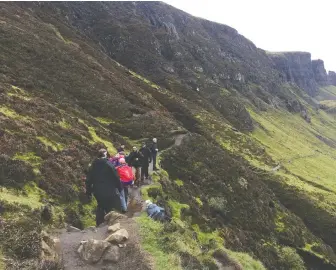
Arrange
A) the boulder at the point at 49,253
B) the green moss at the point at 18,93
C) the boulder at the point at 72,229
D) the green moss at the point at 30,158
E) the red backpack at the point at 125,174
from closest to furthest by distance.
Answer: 1. the boulder at the point at 49,253
2. the boulder at the point at 72,229
3. the red backpack at the point at 125,174
4. the green moss at the point at 30,158
5. the green moss at the point at 18,93

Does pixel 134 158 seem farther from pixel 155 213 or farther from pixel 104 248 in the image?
pixel 104 248

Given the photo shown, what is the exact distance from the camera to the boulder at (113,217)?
52.2 ft

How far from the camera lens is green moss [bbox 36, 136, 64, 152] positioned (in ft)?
87.6

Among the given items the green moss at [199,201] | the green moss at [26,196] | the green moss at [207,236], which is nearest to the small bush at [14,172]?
the green moss at [26,196]

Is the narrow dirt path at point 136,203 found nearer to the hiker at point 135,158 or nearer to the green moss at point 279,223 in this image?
the hiker at point 135,158

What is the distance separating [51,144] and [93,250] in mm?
15591

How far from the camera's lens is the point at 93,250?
1313 centimetres

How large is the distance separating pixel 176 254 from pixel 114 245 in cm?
236

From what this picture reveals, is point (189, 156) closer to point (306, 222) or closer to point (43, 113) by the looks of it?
point (43, 113)

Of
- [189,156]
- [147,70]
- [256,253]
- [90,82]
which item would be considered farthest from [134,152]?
[147,70]

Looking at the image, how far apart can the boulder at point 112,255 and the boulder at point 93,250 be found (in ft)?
0.53

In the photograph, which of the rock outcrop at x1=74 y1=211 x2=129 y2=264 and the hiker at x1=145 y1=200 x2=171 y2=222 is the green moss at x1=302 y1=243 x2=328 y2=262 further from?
the rock outcrop at x1=74 y1=211 x2=129 y2=264

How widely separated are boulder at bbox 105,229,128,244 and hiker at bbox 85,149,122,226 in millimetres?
2268

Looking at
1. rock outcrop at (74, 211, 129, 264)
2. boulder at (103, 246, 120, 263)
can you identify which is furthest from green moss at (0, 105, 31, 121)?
boulder at (103, 246, 120, 263)
